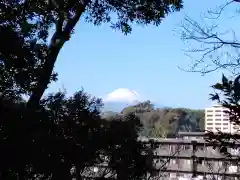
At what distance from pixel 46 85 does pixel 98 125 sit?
610 mm

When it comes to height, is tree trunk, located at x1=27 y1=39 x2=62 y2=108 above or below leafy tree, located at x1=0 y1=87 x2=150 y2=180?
above

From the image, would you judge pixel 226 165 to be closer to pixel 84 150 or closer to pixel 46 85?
pixel 84 150

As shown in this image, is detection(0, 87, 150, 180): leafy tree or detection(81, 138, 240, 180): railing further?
detection(81, 138, 240, 180): railing

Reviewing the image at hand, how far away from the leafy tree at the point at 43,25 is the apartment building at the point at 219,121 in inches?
53.8

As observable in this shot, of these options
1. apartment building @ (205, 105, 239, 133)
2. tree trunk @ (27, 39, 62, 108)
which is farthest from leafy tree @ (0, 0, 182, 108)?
apartment building @ (205, 105, 239, 133)

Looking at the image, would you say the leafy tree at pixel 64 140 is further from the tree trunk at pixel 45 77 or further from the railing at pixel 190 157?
the railing at pixel 190 157

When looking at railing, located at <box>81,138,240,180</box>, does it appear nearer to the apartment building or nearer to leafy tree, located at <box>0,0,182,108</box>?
the apartment building

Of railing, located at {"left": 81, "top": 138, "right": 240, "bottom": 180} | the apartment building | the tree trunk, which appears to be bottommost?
railing, located at {"left": 81, "top": 138, "right": 240, "bottom": 180}

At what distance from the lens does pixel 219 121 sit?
12.6 feet

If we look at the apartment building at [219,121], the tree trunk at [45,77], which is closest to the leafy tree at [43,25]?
the tree trunk at [45,77]

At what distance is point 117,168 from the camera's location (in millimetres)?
3855

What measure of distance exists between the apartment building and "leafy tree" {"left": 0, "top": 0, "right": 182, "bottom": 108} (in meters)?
1.37

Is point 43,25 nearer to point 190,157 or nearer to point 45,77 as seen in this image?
point 45,77

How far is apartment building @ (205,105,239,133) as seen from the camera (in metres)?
2.99
